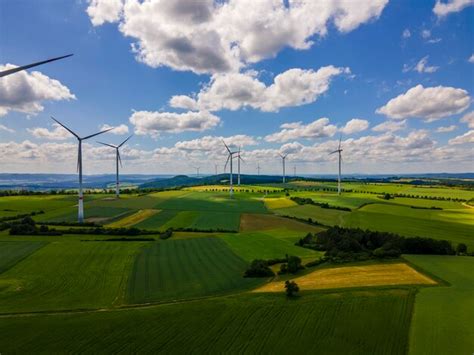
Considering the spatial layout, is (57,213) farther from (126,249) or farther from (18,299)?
(18,299)

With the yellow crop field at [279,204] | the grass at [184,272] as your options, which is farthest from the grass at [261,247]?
the yellow crop field at [279,204]

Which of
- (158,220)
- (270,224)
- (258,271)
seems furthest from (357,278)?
(158,220)

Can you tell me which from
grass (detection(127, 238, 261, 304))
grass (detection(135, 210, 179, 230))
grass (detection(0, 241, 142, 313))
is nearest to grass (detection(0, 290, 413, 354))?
grass (detection(0, 241, 142, 313))

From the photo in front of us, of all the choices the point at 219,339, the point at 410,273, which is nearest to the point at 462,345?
the point at 219,339

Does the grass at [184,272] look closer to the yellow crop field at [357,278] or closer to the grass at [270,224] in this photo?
the yellow crop field at [357,278]

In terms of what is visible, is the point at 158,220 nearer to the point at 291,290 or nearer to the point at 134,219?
the point at 134,219

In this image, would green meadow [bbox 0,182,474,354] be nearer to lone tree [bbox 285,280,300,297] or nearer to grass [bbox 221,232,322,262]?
grass [bbox 221,232,322,262]

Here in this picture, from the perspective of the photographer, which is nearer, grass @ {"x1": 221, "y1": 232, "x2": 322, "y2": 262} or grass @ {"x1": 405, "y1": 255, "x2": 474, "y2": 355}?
grass @ {"x1": 405, "y1": 255, "x2": 474, "y2": 355}
